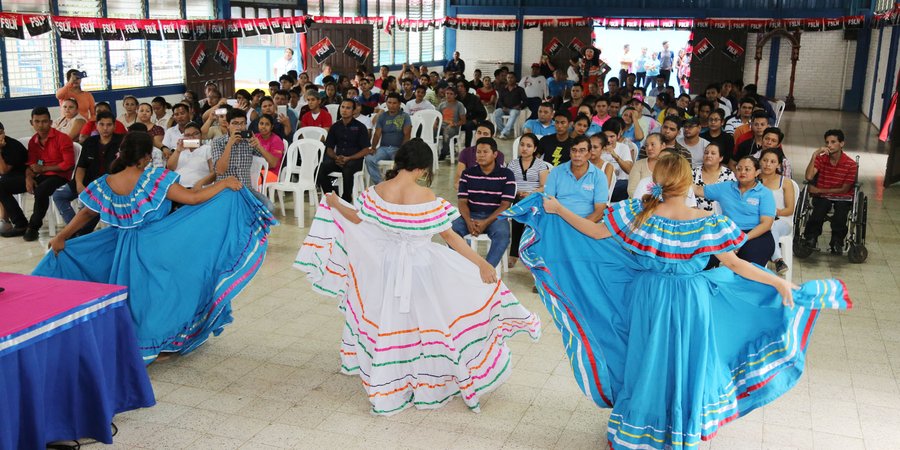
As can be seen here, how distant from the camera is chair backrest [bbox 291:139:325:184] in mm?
8594

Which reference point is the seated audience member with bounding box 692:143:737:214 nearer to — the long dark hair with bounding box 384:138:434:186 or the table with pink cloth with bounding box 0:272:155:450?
the long dark hair with bounding box 384:138:434:186

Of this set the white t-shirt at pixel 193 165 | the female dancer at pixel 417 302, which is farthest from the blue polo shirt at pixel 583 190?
the white t-shirt at pixel 193 165

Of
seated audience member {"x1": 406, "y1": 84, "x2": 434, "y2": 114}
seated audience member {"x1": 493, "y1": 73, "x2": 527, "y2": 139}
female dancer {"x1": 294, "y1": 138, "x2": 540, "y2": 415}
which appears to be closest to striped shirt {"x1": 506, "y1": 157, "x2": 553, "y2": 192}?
female dancer {"x1": 294, "y1": 138, "x2": 540, "y2": 415}

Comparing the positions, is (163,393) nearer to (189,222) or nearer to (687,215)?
(189,222)

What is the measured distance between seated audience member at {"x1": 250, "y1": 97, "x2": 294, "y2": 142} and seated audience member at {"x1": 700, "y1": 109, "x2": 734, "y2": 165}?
443 centimetres

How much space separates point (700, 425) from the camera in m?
3.66

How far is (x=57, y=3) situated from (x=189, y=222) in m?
7.98

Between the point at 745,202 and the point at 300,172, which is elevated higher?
the point at 745,202

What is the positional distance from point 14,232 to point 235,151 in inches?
94.9

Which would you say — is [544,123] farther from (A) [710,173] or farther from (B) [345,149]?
(A) [710,173]

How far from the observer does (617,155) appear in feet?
24.3

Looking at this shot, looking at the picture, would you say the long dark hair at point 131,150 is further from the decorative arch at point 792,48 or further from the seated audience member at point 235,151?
the decorative arch at point 792,48

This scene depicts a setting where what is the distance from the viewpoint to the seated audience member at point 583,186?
19.7ft

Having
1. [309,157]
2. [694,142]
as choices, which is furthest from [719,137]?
[309,157]
